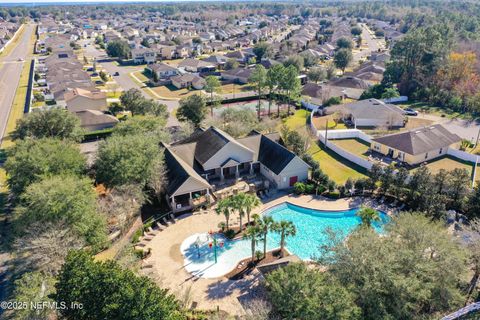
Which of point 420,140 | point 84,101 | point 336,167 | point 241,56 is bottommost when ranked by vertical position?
point 336,167

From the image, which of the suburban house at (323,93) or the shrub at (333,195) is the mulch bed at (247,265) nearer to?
the shrub at (333,195)

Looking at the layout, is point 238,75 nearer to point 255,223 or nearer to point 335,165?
point 335,165

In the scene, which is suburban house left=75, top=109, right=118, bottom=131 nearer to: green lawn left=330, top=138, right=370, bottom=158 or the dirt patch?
the dirt patch

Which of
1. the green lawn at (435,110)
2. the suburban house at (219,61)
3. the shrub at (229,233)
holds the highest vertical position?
the suburban house at (219,61)

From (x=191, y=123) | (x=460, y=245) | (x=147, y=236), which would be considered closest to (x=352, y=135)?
(x=191, y=123)

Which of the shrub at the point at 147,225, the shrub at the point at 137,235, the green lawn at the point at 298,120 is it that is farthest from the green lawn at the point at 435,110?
the shrub at the point at 137,235

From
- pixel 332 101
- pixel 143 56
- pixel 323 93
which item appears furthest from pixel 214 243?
pixel 143 56
